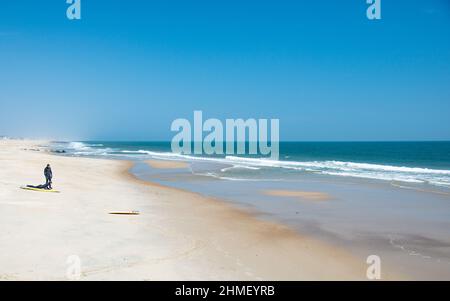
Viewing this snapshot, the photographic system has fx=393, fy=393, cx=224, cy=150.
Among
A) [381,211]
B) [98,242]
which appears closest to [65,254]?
[98,242]

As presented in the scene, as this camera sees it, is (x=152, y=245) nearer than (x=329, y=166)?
Yes

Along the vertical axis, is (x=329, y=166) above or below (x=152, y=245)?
below

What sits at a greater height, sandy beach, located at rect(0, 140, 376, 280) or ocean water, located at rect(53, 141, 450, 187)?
sandy beach, located at rect(0, 140, 376, 280)

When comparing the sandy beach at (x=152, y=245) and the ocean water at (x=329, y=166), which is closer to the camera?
the sandy beach at (x=152, y=245)

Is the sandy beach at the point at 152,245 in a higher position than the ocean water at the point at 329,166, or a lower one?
higher

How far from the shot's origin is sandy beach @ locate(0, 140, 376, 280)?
8.55 metres

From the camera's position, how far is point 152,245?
10.7 meters

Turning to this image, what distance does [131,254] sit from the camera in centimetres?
968

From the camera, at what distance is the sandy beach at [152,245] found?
8.55 m

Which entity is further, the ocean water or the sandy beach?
the ocean water
